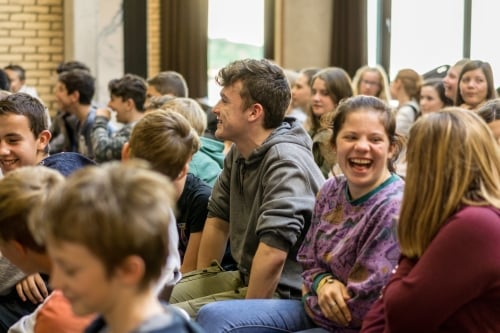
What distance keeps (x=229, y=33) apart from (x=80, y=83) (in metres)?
5.31

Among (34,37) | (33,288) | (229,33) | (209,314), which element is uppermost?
(229,33)

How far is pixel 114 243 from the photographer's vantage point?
1623 millimetres

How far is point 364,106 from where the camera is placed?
9.89 ft

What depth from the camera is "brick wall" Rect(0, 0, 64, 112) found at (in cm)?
961

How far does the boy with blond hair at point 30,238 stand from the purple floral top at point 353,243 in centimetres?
96

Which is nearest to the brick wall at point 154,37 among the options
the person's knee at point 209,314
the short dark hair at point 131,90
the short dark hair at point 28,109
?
the short dark hair at point 131,90

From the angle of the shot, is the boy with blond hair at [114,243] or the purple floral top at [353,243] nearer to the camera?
the boy with blond hair at [114,243]

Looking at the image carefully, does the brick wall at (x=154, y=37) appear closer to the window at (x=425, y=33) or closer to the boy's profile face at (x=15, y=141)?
the window at (x=425, y=33)

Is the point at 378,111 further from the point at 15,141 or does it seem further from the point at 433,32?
the point at 433,32

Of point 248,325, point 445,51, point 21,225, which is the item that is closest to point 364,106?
point 248,325

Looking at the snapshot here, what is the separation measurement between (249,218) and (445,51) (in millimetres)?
6637

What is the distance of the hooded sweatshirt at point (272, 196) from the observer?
3234 mm

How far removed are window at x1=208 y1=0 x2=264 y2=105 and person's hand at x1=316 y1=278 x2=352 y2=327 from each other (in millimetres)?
8871

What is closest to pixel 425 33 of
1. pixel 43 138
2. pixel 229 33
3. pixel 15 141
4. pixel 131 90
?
pixel 229 33
